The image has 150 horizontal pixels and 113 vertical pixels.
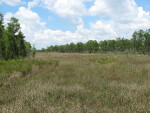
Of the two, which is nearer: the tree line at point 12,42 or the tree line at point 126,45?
the tree line at point 12,42

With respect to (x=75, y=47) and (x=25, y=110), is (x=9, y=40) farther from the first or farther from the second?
(x=75, y=47)

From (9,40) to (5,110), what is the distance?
22.0m

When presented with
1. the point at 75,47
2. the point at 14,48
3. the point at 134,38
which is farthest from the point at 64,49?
the point at 14,48

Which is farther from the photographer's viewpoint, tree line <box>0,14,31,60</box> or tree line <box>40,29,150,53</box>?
tree line <box>40,29,150,53</box>

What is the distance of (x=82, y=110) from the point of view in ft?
9.30

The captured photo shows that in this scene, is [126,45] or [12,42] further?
[126,45]

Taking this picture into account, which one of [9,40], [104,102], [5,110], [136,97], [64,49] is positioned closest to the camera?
[5,110]

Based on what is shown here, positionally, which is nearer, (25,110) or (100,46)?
(25,110)

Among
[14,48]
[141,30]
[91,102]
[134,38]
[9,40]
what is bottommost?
[91,102]

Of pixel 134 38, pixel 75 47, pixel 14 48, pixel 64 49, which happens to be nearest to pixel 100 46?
pixel 75 47

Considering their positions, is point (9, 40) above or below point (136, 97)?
above

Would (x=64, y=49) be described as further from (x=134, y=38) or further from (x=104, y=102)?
(x=104, y=102)

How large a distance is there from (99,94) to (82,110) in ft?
3.97

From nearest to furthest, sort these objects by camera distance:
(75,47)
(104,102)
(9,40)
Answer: (104,102) → (9,40) → (75,47)
